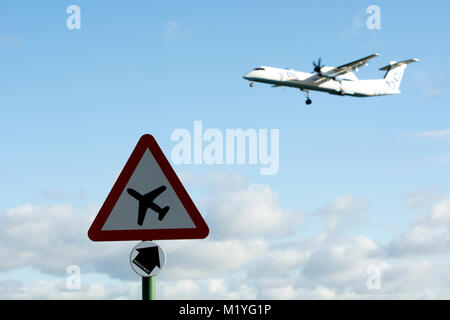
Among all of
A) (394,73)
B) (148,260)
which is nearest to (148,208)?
(148,260)

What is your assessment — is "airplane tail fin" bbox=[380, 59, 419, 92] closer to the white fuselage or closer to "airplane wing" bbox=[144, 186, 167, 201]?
the white fuselage

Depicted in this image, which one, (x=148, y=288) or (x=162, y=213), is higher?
(x=162, y=213)

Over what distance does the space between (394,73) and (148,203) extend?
95.1 meters

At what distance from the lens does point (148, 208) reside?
24.5 feet

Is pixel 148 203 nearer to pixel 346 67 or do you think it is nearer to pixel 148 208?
pixel 148 208

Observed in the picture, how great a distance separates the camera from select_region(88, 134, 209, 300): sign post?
743cm

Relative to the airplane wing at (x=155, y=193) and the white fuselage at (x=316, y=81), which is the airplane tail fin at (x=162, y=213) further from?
the white fuselage at (x=316, y=81)

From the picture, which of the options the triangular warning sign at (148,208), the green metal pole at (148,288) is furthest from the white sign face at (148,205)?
the green metal pole at (148,288)

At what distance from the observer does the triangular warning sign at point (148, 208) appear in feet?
24.4

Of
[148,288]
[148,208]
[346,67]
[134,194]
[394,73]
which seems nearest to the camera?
[148,288]
